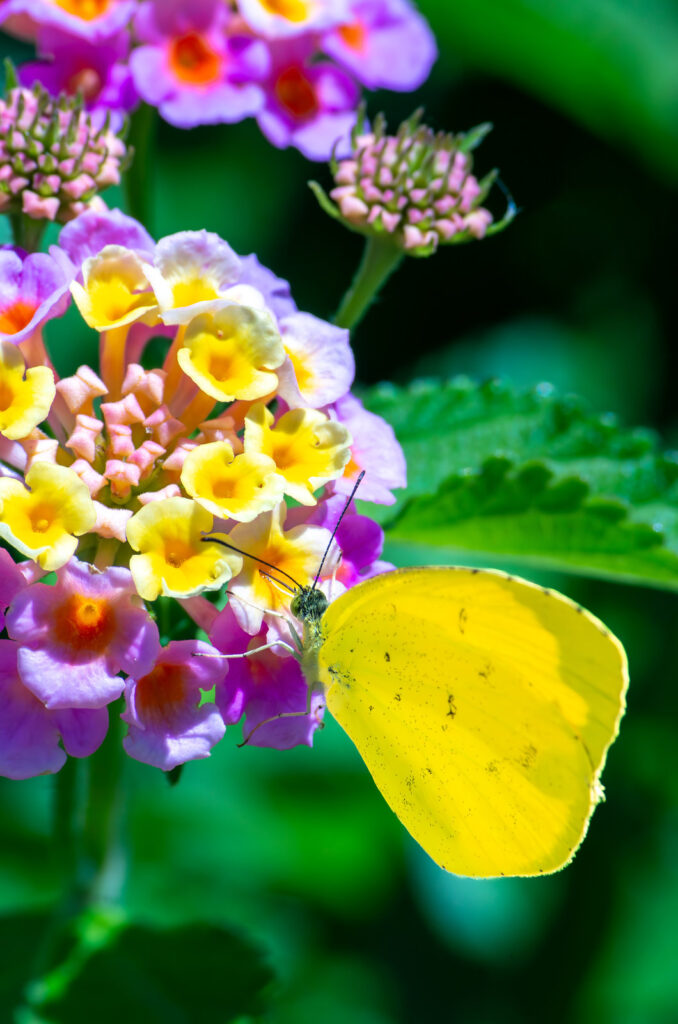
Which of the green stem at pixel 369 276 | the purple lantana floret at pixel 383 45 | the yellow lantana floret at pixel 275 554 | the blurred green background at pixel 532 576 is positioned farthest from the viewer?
the blurred green background at pixel 532 576

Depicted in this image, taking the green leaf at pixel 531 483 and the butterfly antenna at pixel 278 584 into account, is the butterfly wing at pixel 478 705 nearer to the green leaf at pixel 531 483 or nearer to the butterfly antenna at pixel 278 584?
the butterfly antenna at pixel 278 584

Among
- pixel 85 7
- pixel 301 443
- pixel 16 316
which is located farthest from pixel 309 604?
pixel 85 7

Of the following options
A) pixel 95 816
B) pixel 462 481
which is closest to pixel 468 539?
Result: pixel 462 481

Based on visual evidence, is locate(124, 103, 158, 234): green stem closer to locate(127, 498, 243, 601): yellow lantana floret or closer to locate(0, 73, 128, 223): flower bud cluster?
locate(0, 73, 128, 223): flower bud cluster

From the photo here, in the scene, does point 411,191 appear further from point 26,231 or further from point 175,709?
point 175,709

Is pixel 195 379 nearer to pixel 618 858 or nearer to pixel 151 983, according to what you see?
pixel 151 983

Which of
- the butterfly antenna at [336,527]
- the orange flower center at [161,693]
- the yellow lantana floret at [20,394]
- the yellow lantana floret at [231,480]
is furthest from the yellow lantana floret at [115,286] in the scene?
the orange flower center at [161,693]

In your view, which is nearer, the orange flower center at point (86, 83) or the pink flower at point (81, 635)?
the pink flower at point (81, 635)
